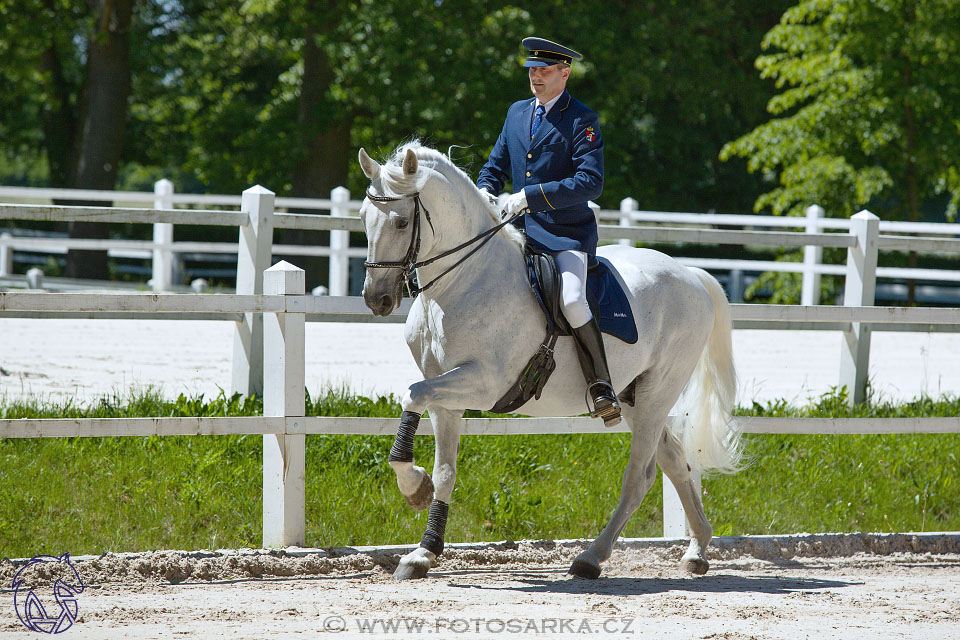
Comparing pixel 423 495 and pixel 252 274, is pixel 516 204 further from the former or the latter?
pixel 252 274

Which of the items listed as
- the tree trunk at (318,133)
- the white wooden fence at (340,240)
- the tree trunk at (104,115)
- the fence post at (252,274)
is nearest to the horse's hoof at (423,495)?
the fence post at (252,274)

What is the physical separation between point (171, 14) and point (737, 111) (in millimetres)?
14838

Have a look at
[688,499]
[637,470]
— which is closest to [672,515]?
[688,499]

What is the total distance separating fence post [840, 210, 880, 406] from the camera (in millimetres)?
9164

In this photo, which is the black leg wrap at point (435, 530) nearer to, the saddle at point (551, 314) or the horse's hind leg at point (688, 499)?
the saddle at point (551, 314)

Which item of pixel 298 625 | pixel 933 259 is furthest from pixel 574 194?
pixel 933 259

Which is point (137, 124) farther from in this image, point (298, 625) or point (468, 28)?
point (298, 625)

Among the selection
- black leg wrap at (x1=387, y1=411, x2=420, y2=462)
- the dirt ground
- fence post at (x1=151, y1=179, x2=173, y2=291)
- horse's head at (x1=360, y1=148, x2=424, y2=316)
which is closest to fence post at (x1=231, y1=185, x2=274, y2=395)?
the dirt ground

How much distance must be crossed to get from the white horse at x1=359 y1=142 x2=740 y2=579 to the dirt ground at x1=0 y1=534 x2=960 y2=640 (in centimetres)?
36

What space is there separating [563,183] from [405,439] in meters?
1.50

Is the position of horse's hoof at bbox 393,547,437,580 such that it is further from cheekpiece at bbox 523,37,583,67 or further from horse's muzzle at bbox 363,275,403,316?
cheekpiece at bbox 523,37,583,67

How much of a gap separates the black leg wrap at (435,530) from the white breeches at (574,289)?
45.7 inches

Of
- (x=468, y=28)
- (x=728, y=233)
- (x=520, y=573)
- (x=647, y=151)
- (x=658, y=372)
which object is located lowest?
(x=520, y=573)

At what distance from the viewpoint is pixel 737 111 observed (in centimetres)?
2816
